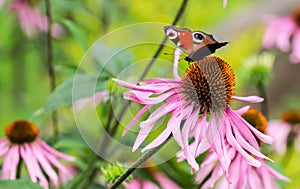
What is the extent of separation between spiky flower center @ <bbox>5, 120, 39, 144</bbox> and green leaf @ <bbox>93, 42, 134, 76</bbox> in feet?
0.38

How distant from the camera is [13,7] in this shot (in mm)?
1365

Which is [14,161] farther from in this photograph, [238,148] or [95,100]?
[238,148]

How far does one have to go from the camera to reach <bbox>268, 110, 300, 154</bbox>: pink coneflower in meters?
1.17

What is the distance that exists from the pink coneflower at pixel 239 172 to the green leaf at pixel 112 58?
0.48 feet

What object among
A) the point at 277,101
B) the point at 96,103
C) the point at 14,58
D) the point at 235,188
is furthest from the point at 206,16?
the point at 235,188

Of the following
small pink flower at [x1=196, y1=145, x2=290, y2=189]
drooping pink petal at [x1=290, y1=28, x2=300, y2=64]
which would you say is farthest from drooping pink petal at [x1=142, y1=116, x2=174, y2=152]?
drooping pink petal at [x1=290, y1=28, x2=300, y2=64]

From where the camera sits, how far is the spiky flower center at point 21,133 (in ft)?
2.60

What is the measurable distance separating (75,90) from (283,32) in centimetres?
70

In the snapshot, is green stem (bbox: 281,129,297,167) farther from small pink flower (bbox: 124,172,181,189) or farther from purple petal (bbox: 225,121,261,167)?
purple petal (bbox: 225,121,261,167)

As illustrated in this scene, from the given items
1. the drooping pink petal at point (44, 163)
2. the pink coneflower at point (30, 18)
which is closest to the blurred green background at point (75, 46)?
the pink coneflower at point (30, 18)

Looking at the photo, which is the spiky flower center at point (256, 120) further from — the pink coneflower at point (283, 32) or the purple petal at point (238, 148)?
the pink coneflower at point (283, 32)

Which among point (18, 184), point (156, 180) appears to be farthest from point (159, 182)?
point (18, 184)

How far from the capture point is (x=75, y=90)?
0.75 m

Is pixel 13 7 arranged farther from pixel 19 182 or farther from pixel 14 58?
pixel 19 182
